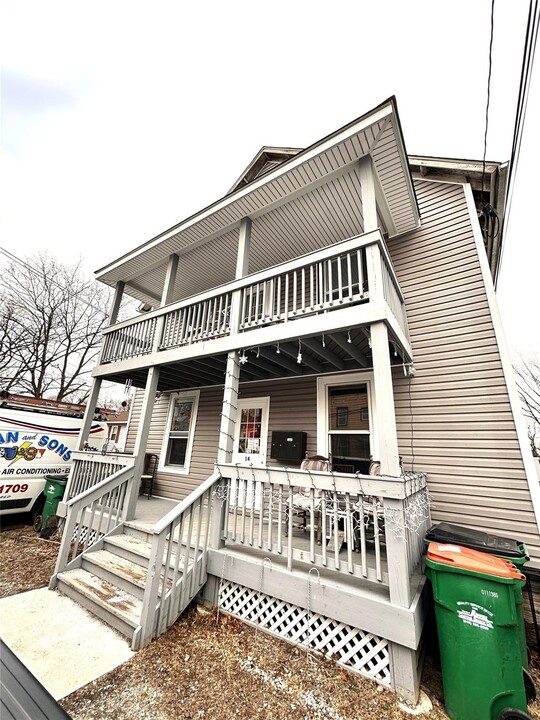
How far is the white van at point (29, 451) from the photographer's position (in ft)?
20.0

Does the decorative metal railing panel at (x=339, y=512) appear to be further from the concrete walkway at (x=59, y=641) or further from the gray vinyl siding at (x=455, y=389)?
the concrete walkway at (x=59, y=641)

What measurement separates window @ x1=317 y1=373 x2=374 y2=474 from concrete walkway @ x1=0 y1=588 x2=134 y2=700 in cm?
366

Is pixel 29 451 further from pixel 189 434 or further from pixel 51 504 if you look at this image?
pixel 189 434

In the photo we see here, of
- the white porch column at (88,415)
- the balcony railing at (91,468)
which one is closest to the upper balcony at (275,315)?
the white porch column at (88,415)

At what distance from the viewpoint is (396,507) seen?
271 centimetres

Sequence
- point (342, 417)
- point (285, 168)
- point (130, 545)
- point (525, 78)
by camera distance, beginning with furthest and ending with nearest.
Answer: point (342, 417), point (285, 168), point (130, 545), point (525, 78)

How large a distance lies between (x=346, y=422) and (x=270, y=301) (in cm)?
262

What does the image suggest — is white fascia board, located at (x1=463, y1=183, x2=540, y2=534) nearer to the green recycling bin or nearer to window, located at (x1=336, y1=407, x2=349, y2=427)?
window, located at (x1=336, y1=407, x2=349, y2=427)

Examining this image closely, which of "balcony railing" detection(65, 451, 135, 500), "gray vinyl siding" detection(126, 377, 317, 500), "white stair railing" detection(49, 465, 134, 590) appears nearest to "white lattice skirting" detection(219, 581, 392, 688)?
"white stair railing" detection(49, 465, 134, 590)

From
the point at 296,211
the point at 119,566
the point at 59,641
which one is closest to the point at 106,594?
the point at 119,566

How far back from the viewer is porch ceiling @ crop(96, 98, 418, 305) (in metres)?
3.94

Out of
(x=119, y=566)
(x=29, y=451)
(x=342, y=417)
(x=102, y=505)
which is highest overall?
(x=342, y=417)

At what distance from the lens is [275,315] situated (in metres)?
4.17

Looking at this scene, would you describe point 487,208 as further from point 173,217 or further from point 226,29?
point 173,217
